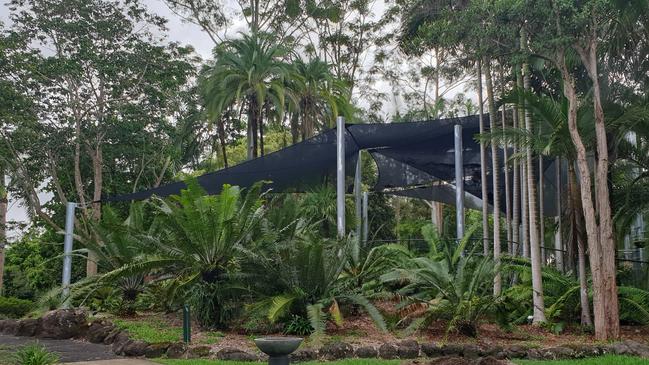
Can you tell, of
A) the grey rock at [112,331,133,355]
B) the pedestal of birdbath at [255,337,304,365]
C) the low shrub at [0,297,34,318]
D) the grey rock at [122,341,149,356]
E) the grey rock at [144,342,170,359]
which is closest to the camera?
the pedestal of birdbath at [255,337,304,365]

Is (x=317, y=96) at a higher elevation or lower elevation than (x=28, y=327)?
higher

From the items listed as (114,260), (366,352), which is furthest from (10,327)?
(366,352)

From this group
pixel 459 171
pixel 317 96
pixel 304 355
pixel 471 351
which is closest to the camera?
pixel 304 355

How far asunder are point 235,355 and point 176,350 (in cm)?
90

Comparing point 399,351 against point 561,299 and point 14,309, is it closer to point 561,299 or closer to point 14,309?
point 561,299

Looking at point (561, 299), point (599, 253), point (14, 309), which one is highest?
point (599, 253)

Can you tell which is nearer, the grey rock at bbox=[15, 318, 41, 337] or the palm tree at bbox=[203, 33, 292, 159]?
the grey rock at bbox=[15, 318, 41, 337]

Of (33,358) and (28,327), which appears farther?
(28,327)

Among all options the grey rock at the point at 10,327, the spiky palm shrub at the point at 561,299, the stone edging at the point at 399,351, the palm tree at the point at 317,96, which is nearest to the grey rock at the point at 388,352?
the stone edging at the point at 399,351

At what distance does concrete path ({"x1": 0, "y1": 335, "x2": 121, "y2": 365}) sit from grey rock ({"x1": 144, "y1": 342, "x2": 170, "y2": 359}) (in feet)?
1.14

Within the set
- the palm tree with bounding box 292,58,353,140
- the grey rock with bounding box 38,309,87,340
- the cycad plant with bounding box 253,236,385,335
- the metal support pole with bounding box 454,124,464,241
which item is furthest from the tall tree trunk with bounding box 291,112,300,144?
the cycad plant with bounding box 253,236,385,335

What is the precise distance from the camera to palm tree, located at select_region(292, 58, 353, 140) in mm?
20359

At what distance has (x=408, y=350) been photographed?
8281 mm

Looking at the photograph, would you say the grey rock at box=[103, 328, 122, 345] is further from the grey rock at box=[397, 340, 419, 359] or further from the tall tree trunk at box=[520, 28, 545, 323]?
the tall tree trunk at box=[520, 28, 545, 323]
